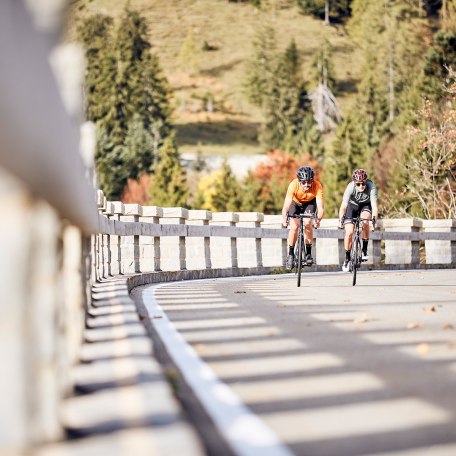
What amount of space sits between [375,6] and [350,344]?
175 meters

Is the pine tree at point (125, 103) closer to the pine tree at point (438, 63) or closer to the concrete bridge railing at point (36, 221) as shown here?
the pine tree at point (438, 63)

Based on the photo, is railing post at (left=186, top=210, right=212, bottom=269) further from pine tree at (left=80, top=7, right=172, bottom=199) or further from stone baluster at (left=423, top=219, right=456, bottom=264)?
pine tree at (left=80, top=7, right=172, bottom=199)

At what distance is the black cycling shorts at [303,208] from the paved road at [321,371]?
5.76 meters

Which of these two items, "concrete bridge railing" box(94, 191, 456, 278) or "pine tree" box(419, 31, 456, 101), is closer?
"concrete bridge railing" box(94, 191, 456, 278)

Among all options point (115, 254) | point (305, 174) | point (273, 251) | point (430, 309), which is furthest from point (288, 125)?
point (430, 309)

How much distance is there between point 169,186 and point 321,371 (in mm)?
106994

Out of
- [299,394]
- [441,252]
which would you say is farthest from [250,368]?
[441,252]

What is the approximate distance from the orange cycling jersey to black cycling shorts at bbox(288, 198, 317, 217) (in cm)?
10

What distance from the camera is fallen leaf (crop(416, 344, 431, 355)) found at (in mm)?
8674

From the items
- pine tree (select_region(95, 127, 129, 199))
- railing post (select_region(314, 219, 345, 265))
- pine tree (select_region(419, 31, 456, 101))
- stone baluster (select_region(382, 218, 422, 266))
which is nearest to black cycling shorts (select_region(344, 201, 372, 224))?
railing post (select_region(314, 219, 345, 265))

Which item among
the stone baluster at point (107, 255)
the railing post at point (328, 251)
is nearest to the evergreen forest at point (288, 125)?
the railing post at point (328, 251)

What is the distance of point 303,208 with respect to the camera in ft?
67.3

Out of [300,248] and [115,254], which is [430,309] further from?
[115,254]

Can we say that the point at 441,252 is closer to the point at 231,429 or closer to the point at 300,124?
the point at 231,429
